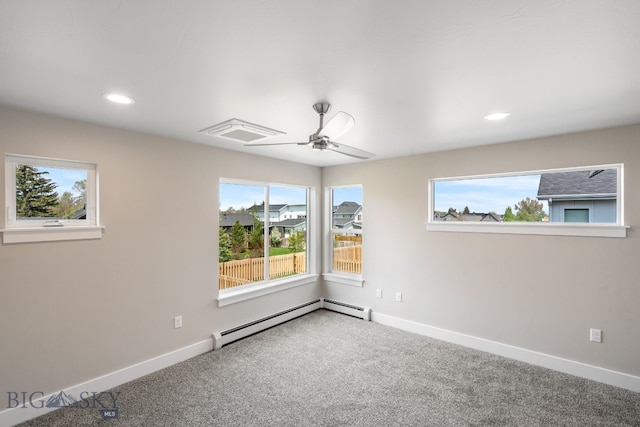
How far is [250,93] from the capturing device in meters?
1.99

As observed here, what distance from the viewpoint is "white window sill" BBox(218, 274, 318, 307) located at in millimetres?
3641

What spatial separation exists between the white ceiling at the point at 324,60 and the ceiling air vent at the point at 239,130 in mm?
95

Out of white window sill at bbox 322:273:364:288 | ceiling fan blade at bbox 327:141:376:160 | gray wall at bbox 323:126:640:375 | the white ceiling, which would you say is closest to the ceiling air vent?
the white ceiling

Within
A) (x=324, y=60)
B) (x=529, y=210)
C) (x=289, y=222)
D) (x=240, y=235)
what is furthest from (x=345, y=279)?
(x=324, y=60)

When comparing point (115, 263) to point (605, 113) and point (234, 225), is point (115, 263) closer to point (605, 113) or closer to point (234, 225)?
point (234, 225)

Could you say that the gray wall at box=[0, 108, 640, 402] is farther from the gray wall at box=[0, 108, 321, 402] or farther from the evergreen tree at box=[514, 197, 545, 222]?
the evergreen tree at box=[514, 197, 545, 222]

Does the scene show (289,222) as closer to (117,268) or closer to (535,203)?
(117,268)

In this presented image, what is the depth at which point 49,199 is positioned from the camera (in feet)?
8.17

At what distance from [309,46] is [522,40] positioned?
979mm

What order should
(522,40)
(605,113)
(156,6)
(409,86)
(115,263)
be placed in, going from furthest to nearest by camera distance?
(115,263)
(605,113)
(409,86)
(522,40)
(156,6)

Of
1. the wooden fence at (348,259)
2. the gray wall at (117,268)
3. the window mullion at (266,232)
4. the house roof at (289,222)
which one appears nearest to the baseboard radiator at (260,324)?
the gray wall at (117,268)

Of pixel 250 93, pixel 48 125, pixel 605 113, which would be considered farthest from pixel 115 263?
pixel 605 113

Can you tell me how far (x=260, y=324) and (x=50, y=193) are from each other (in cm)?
261

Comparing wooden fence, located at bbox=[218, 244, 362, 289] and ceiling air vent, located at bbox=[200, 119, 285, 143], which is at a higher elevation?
ceiling air vent, located at bbox=[200, 119, 285, 143]
